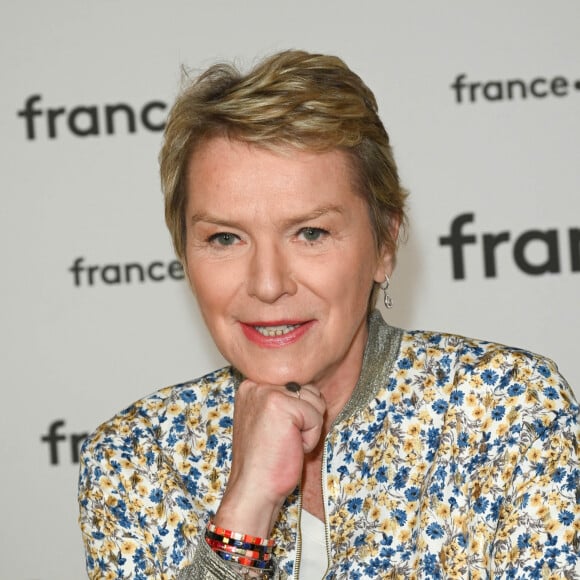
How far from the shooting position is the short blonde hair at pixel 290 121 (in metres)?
1.97

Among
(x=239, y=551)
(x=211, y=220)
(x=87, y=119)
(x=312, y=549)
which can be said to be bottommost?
(x=312, y=549)

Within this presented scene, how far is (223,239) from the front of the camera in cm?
204

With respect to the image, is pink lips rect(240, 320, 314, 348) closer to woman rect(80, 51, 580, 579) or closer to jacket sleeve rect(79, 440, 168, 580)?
woman rect(80, 51, 580, 579)

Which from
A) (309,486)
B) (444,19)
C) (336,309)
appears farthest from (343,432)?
(444,19)

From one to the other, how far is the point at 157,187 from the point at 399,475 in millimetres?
1509

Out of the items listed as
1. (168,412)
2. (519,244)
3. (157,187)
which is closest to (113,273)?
(157,187)

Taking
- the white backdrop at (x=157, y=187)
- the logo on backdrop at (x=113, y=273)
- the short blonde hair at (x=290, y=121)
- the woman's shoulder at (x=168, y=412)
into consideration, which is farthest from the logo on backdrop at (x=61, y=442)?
the short blonde hair at (x=290, y=121)

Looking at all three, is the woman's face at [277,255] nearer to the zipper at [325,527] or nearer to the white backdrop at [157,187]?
the zipper at [325,527]

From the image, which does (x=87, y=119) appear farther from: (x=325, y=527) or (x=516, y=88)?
(x=325, y=527)

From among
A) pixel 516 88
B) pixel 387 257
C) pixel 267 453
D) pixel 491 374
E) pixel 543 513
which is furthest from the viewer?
pixel 516 88

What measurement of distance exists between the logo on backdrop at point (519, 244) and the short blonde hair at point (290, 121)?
1.06 meters

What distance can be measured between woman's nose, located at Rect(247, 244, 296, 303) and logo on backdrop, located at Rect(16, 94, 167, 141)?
1450 millimetres

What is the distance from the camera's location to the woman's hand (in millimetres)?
1963

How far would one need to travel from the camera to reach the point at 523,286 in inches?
128
